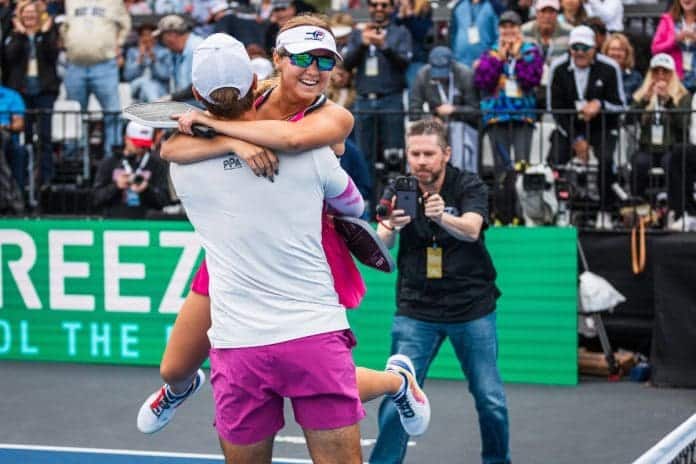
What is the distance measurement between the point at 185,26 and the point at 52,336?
3849mm

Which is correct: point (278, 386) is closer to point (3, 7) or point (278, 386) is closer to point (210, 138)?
point (210, 138)

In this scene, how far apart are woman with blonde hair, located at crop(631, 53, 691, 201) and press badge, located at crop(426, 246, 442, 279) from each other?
438 centimetres

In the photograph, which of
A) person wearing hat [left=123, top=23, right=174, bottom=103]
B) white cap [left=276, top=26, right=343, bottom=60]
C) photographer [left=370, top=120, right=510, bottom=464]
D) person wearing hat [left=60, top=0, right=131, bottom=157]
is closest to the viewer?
white cap [left=276, top=26, right=343, bottom=60]

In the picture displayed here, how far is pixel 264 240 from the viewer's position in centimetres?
556

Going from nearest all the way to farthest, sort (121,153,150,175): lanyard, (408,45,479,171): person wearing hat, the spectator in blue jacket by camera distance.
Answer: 1. (121,153,150,175): lanyard
2. (408,45,479,171): person wearing hat
3. the spectator in blue jacket

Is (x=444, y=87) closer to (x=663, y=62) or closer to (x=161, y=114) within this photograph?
(x=663, y=62)

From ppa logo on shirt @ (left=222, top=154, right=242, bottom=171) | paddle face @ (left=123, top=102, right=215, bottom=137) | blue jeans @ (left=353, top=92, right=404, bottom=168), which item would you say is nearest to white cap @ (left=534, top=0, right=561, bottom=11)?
blue jeans @ (left=353, top=92, right=404, bottom=168)

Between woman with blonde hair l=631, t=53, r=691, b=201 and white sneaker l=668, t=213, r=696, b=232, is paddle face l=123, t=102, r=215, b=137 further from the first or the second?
woman with blonde hair l=631, t=53, r=691, b=201

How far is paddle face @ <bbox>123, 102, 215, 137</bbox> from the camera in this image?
556 centimetres

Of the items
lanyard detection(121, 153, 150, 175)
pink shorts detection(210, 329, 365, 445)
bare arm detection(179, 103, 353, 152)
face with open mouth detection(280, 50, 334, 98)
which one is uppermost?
face with open mouth detection(280, 50, 334, 98)

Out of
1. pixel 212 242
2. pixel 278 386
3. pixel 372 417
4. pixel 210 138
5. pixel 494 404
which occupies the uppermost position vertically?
pixel 210 138

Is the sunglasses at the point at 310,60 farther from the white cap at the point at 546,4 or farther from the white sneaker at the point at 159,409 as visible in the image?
the white cap at the point at 546,4

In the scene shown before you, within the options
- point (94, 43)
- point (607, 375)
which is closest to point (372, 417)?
point (607, 375)

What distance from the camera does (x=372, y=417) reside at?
35.1ft
